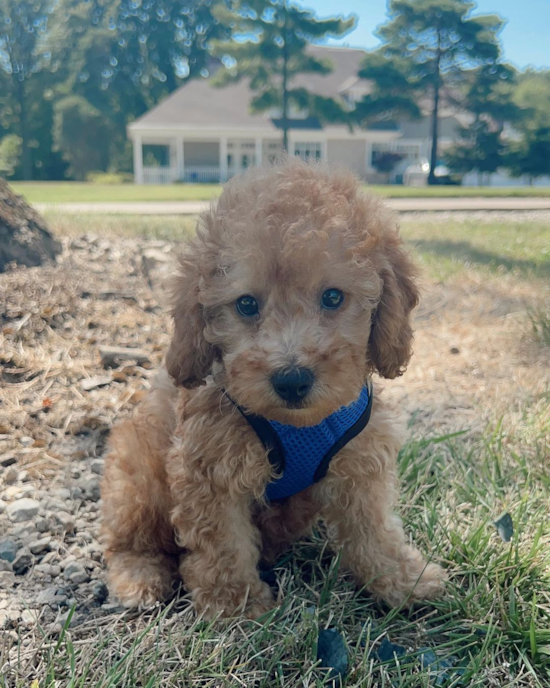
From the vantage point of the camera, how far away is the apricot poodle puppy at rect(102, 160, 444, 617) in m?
2.31

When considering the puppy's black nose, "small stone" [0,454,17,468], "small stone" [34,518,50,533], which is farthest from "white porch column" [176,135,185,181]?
the puppy's black nose

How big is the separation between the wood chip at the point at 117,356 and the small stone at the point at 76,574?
2.16 metres

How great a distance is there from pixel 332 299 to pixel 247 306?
329mm

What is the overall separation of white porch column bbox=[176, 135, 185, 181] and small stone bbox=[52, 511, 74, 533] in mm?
39782

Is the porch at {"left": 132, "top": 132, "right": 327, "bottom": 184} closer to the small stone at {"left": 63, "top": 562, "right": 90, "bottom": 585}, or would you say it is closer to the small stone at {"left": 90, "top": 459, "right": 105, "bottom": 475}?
the small stone at {"left": 90, "top": 459, "right": 105, "bottom": 475}

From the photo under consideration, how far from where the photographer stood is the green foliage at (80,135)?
47375 millimetres

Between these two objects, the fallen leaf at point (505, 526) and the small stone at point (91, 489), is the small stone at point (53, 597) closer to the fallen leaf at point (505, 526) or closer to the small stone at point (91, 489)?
the small stone at point (91, 489)

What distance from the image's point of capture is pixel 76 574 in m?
2.85

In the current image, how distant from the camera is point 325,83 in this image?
1674 inches

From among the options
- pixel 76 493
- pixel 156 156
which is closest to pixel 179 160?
pixel 156 156

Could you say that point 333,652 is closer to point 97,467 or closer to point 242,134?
point 97,467

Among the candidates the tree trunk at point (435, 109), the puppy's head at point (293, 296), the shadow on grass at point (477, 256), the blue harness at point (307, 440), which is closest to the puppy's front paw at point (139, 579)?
the blue harness at point (307, 440)

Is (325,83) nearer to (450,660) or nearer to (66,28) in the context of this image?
(66,28)

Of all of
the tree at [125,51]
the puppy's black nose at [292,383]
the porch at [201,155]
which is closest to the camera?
the puppy's black nose at [292,383]
